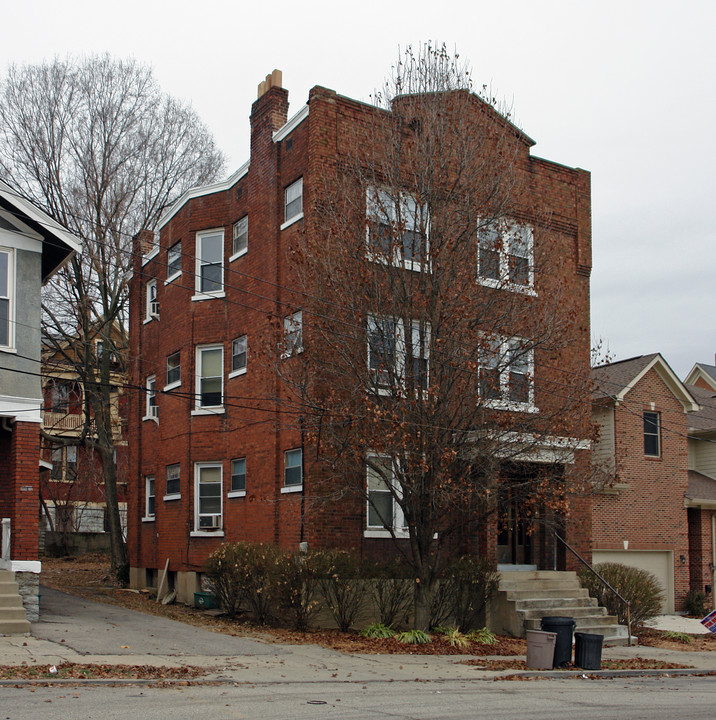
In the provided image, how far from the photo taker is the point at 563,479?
1875 cm

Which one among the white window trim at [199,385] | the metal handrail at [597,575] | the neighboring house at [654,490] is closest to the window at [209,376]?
the white window trim at [199,385]

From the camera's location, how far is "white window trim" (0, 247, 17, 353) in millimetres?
17656

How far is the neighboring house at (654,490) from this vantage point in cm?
2669

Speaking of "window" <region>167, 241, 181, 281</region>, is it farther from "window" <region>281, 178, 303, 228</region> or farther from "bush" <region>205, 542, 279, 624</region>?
"bush" <region>205, 542, 279, 624</region>

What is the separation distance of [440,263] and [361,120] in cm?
→ 515

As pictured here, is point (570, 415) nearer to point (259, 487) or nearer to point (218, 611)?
point (259, 487)

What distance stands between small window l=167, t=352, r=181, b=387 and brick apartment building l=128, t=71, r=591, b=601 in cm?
9

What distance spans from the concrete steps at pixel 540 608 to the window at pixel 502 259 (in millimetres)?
6403

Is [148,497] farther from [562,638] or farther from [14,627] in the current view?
[562,638]

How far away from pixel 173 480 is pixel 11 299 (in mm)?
8962

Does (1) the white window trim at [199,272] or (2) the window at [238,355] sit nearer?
(2) the window at [238,355]

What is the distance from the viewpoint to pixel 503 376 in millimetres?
17672

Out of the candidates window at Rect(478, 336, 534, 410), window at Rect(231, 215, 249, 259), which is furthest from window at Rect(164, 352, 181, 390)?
window at Rect(478, 336, 534, 410)

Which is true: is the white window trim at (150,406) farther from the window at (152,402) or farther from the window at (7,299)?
the window at (7,299)
